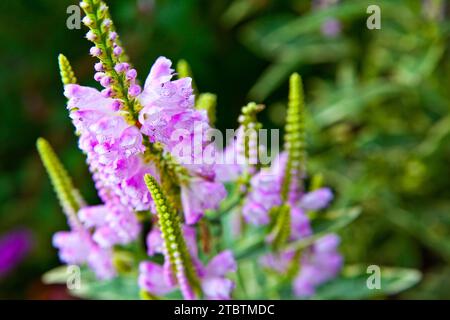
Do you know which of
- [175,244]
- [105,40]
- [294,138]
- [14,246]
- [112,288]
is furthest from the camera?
[14,246]

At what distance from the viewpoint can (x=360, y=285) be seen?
1.16 meters

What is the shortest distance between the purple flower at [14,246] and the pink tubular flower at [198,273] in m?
1.26

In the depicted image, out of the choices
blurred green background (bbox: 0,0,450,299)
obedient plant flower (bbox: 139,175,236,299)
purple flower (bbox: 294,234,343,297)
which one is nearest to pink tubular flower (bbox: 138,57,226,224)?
obedient plant flower (bbox: 139,175,236,299)

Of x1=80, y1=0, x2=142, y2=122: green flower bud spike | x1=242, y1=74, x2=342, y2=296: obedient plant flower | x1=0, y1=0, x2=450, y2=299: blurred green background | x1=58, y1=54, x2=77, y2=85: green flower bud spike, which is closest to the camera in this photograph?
x1=80, y1=0, x2=142, y2=122: green flower bud spike

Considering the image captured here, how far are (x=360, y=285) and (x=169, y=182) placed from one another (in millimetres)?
467

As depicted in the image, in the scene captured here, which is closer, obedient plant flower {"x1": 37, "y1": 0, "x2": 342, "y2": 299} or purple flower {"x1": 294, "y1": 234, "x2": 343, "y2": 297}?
→ obedient plant flower {"x1": 37, "y1": 0, "x2": 342, "y2": 299}

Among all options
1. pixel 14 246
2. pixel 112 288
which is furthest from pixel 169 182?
pixel 14 246

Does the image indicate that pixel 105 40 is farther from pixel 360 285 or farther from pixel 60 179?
pixel 360 285

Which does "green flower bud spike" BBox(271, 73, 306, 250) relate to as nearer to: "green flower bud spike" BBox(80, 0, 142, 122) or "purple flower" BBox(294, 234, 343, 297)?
"purple flower" BBox(294, 234, 343, 297)

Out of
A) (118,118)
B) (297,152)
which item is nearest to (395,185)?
(297,152)

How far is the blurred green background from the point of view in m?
1.77

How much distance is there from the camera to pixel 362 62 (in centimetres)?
216

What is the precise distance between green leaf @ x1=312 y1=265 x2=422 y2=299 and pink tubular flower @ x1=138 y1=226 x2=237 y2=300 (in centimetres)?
28

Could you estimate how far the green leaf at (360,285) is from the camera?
1146 millimetres
